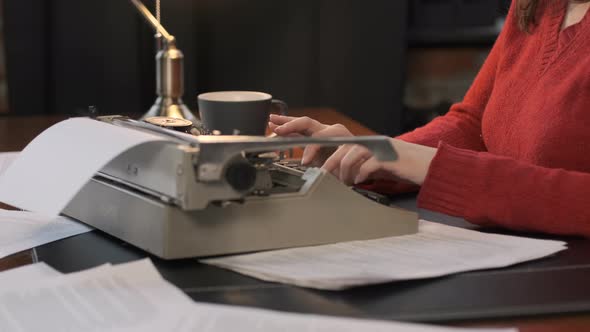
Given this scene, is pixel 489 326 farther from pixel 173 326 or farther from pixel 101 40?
pixel 101 40

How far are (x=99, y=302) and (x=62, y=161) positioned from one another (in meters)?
0.19

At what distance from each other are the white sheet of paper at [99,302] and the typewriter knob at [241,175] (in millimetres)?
119

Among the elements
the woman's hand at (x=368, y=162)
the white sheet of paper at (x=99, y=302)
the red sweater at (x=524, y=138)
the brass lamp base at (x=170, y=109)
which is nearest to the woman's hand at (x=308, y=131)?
the woman's hand at (x=368, y=162)

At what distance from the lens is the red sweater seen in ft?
3.65

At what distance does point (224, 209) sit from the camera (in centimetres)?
93

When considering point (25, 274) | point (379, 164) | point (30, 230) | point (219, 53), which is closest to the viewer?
point (25, 274)

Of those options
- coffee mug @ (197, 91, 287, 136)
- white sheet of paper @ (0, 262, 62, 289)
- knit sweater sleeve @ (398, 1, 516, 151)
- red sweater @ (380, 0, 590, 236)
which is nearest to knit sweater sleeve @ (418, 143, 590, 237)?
red sweater @ (380, 0, 590, 236)

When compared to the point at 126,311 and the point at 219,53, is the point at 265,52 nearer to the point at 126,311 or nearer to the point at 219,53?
the point at 219,53

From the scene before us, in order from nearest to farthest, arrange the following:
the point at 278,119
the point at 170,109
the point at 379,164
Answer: the point at 379,164 → the point at 278,119 → the point at 170,109

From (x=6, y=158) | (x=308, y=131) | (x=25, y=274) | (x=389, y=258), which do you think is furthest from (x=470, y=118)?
(x=25, y=274)

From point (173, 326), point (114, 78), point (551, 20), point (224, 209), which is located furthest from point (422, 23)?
point (173, 326)

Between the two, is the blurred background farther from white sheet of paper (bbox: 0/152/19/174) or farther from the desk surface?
the desk surface

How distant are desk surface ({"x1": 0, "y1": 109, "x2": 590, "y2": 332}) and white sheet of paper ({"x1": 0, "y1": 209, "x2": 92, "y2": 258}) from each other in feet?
0.10

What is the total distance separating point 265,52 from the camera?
3.11 m
